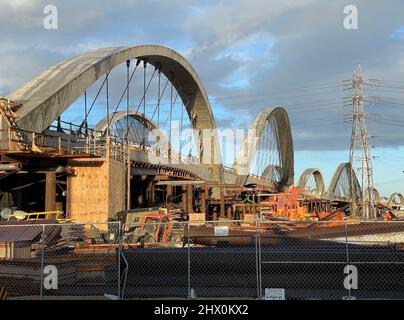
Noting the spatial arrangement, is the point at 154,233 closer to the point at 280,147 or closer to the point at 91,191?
the point at 91,191

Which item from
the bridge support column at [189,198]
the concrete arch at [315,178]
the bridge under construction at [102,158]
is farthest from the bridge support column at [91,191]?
the concrete arch at [315,178]

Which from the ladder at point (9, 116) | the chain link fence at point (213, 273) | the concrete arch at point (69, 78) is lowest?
the chain link fence at point (213, 273)

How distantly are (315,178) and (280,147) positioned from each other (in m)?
39.3

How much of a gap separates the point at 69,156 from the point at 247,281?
18112 millimetres

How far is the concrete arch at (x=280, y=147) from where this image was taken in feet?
273

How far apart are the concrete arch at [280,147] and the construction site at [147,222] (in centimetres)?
1339

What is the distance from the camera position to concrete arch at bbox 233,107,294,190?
83150mm

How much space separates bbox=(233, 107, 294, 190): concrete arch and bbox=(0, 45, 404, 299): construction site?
13.4 metres

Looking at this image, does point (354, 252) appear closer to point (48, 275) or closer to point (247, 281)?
point (247, 281)

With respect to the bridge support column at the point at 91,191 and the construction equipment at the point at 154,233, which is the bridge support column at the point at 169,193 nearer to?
the bridge support column at the point at 91,191

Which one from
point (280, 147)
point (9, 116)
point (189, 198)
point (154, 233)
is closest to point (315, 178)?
point (280, 147)
